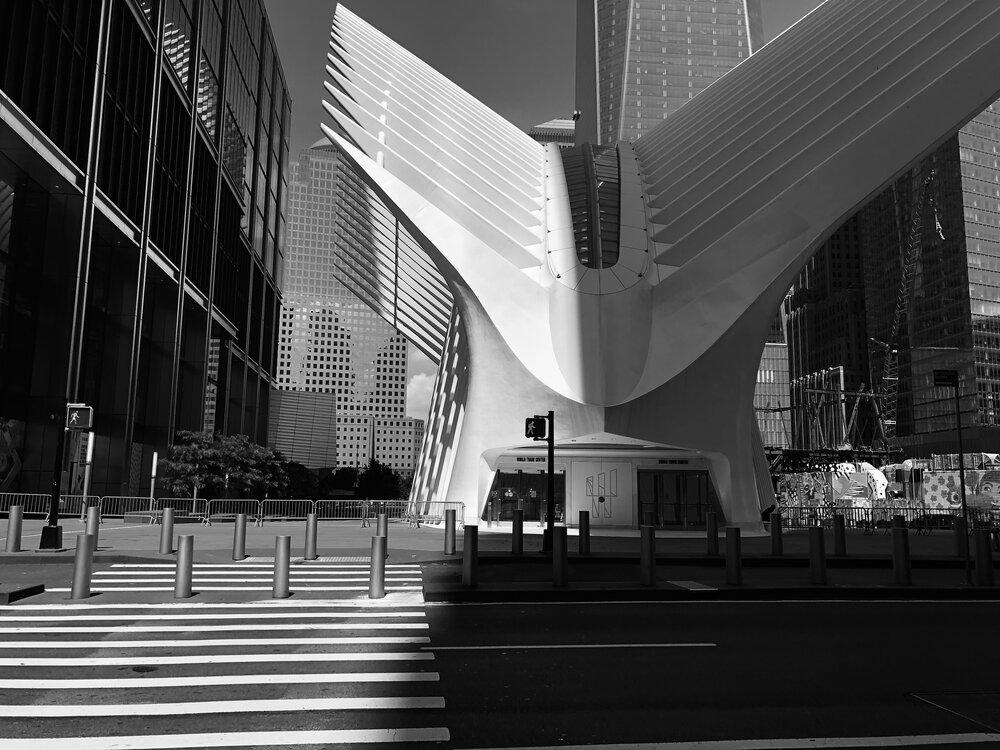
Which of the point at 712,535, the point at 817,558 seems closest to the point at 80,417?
the point at 712,535

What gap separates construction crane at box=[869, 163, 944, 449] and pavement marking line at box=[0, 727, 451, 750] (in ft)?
398

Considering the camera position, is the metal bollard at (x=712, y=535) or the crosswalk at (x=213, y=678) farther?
the metal bollard at (x=712, y=535)

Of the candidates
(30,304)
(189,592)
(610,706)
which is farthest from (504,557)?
(30,304)

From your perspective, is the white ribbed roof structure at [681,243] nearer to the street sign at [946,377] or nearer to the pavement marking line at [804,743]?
the street sign at [946,377]

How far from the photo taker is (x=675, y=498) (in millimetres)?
29781

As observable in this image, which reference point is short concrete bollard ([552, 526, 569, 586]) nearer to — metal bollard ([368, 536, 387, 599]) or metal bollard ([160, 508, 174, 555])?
metal bollard ([368, 536, 387, 599])

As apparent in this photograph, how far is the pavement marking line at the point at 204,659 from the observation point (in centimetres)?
686

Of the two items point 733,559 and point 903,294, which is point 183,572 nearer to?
point 733,559

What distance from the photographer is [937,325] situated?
358 feet

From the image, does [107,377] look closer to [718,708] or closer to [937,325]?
[718,708]

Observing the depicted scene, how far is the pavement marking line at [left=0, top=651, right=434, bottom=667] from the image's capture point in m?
6.86

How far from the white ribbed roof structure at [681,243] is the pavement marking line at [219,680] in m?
22.9

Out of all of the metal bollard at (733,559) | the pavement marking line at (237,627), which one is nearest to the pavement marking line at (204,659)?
the pavement marking line at (237,627)

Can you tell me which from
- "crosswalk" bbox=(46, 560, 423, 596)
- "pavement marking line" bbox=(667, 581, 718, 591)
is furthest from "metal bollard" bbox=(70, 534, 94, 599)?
"pavement marking line" bbox=(667, 581, 718, 591)
